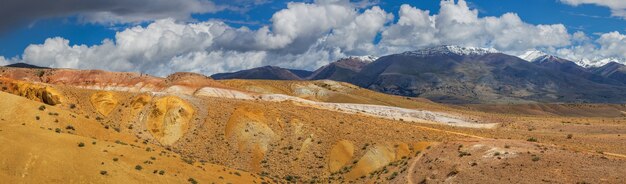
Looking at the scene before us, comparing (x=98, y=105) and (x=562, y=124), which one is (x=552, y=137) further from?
(x=98, y=105)

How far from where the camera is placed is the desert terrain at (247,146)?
37406 millimetres

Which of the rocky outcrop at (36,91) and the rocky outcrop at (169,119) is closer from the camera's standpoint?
the rocky outcrop at (169,119)

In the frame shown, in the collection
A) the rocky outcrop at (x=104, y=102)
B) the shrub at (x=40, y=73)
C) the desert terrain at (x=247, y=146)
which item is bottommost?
the desert terrain at (x=247, y=146)

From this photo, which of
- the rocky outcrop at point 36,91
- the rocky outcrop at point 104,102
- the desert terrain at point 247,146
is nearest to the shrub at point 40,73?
the desert terrain at point 247,146

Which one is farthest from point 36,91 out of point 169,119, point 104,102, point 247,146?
point 247,146

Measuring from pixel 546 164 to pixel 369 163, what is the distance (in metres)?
20.1

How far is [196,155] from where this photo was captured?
58188mm

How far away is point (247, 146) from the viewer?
61.2m

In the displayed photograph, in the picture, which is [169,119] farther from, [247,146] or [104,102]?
[247,146]

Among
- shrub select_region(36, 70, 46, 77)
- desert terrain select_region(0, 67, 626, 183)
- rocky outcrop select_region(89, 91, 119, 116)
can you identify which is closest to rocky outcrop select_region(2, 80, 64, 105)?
desert terrain select_region(0, 67, 626, 183)

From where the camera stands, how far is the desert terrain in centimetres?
3741

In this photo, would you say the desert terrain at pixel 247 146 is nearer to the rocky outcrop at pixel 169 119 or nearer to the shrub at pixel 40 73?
the rocky outcrop at pixel 169 119

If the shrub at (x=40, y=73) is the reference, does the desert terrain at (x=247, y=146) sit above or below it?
below

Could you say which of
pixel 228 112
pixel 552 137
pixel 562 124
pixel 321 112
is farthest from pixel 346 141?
pixel 562 124
